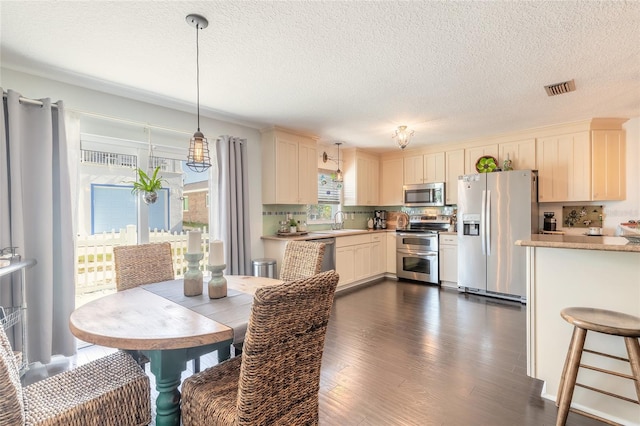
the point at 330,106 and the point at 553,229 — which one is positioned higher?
the point at 330,106

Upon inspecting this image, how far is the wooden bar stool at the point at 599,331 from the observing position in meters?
1.48

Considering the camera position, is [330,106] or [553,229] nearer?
[330,106]

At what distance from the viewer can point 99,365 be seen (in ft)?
4.97

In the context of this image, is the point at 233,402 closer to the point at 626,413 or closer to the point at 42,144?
the point at 626,413

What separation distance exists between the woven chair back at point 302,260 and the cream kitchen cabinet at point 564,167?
383 centimetres

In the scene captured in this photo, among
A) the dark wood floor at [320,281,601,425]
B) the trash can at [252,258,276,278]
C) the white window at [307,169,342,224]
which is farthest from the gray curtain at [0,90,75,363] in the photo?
the white window at [307,169,342,224]

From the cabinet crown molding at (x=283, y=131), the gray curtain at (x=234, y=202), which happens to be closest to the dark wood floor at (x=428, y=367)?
the gray curtain at (x=234, y=202)

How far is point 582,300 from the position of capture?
187cm

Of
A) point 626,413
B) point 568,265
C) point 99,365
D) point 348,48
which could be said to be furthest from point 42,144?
point 626,413

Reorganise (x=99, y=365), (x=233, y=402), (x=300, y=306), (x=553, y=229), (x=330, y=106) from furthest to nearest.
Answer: (x=553, y=229) < (x=330, y=106) < (x=99, y=365) < (x=233, y=402) < (x=300, y=306)

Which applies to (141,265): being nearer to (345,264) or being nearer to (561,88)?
(345,264)

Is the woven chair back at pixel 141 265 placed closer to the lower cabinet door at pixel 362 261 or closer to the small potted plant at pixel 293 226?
the small potted plant at pixel 293 226

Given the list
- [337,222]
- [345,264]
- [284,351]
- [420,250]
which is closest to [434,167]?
[420,250]

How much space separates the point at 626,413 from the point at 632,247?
39.5 inches
